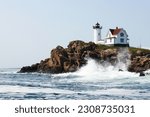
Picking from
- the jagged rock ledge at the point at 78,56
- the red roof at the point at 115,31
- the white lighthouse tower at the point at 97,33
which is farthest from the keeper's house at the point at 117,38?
the jagged rock ledge at the point at 78,56

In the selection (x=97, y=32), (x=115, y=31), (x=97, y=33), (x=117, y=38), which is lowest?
(x=117, y=38)

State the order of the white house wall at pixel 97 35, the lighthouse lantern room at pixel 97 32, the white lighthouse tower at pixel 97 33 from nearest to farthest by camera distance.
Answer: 1. the white lighthouse tower at pixel 97 33
2. the lighthouse lantern room at pixel 97 32
3. the white house wall at pixel 97 35

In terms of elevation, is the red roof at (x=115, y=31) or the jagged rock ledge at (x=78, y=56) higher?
the red roof at (x=115, y=31)

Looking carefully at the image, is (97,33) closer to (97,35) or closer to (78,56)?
(97,35)

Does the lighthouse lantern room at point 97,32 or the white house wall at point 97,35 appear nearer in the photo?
the lighthouse lantern room at point 97,32

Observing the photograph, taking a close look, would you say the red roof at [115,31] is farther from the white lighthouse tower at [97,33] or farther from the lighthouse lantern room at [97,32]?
the lighthouse lantern room at [97,32]

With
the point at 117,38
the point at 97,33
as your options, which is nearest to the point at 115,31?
the point at 117,38

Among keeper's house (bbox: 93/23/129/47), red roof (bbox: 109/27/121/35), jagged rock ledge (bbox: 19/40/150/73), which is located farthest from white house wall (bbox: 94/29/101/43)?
jagged rock ledge (bbox: 19/40/150/73)

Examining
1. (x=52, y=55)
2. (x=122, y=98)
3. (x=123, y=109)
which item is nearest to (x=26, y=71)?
(x=52, y=55)

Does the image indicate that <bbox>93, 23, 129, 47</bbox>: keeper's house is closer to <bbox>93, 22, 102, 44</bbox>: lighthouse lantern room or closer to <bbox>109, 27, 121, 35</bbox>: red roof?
<bbox>109, 27, 121, 35</bbox>: red roof

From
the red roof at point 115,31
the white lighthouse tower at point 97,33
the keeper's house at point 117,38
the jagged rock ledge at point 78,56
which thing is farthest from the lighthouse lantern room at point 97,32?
the jagged rock ledge at point 78,56

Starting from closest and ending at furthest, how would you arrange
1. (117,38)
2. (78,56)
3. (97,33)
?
(78,56), (117,38), (97,33)

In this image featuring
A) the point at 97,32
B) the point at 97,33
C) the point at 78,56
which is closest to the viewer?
the point at 78,56

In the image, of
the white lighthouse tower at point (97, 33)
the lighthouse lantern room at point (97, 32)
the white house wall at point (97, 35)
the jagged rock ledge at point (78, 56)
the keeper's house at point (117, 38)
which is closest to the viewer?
the jagged rock ledge at point (78, 56)
